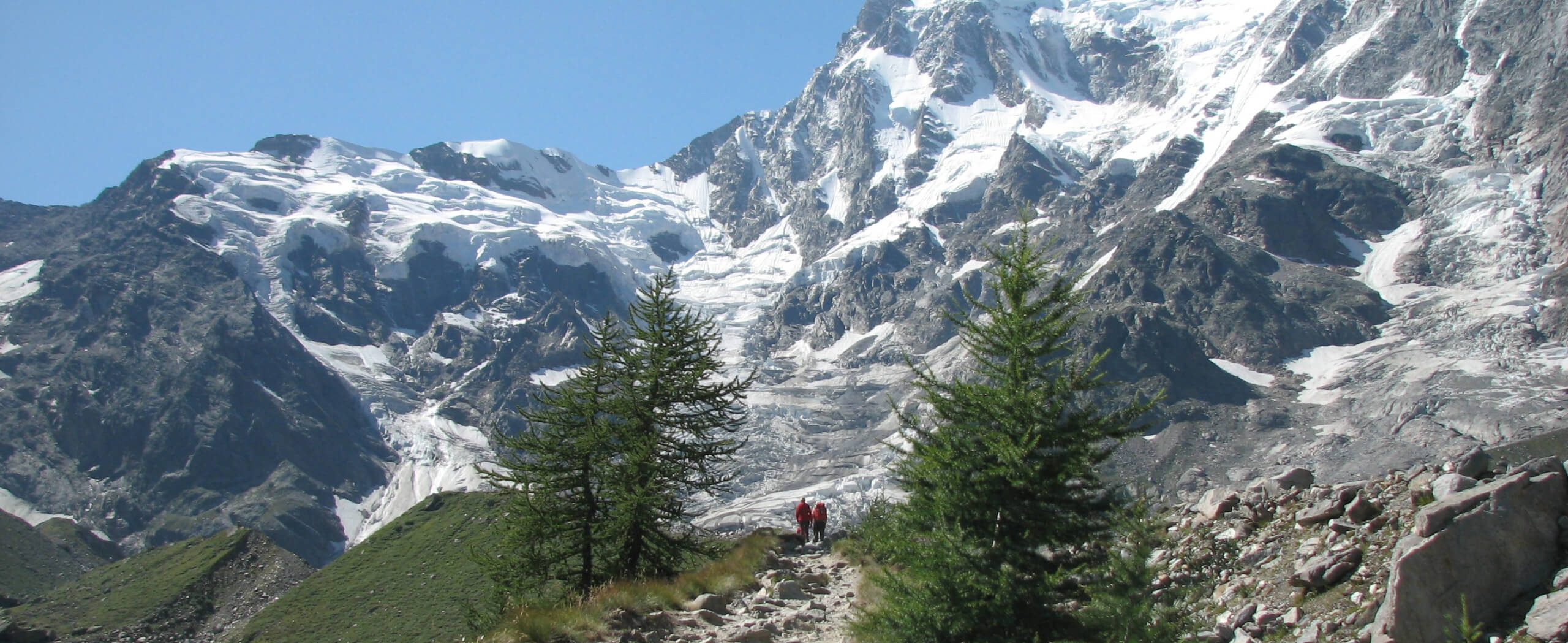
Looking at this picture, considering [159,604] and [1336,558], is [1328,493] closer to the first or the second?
[1336,558]

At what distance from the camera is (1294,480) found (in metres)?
13.9

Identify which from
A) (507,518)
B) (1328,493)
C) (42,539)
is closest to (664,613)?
(507,518)

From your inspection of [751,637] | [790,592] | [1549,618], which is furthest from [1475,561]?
[790,592]

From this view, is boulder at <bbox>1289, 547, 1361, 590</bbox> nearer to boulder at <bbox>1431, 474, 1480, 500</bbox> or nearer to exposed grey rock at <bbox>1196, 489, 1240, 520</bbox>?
boulder at <bbox>1431, 474, 1480, 500</bbox>

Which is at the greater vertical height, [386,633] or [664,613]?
[664,613]

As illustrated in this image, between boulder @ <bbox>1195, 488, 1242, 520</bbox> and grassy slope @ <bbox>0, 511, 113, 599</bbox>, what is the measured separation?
140379 millimetres

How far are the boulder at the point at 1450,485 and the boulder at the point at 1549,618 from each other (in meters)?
1.36

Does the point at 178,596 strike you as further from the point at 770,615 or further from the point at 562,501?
the point at 770,615

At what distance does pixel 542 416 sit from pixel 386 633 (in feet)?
121

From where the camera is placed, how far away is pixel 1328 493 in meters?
12.7

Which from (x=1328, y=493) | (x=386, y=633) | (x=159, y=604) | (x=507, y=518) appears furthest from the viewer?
(x=159, y=604)

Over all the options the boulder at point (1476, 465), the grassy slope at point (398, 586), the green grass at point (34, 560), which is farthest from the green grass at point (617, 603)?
the green grass at point (34, 560)

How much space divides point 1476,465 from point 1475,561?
2361 millimetres

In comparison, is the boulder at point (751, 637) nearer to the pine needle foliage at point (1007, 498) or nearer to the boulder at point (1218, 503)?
the pine needle foliage at point (1007, 498)
